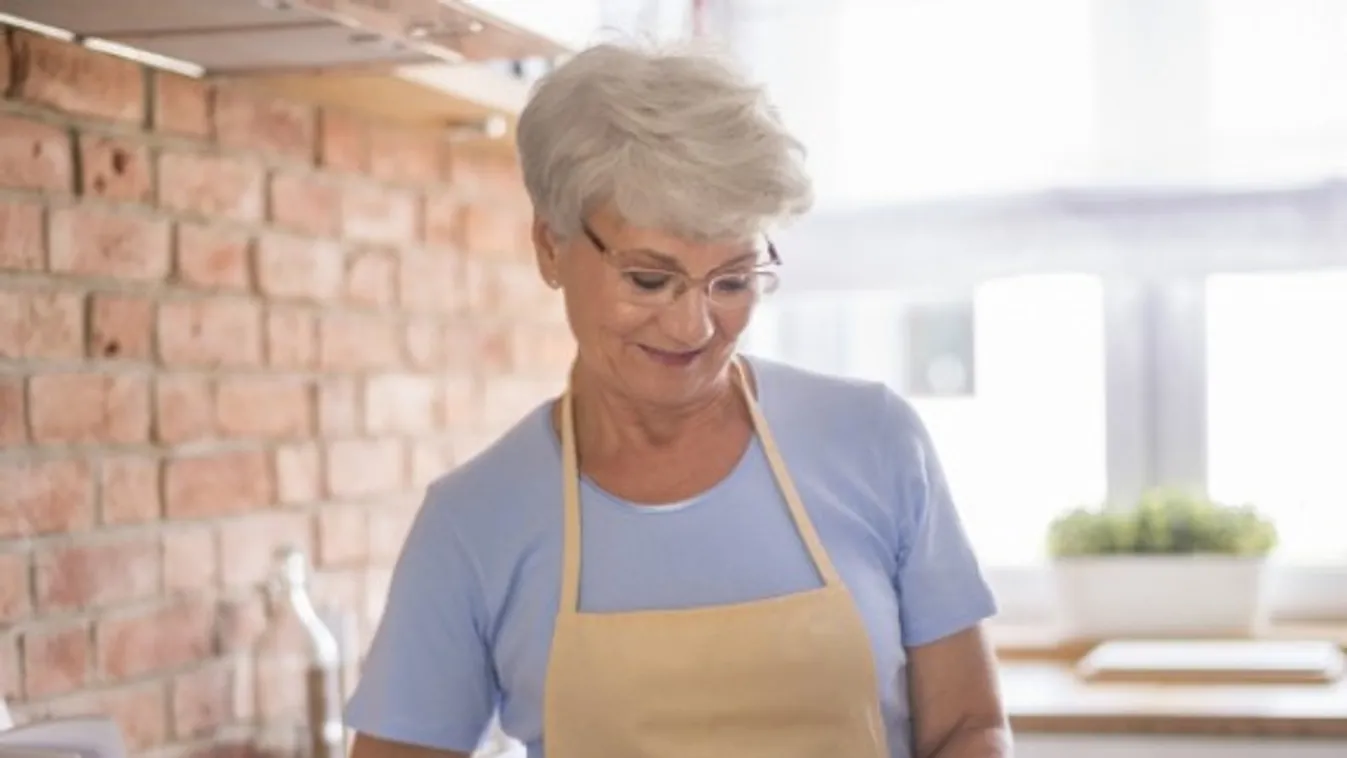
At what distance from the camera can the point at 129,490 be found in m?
1.73

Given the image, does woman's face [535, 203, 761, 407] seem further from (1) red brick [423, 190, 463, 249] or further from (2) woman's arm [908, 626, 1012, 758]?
(1) red brick [423, 190, 463, 249]

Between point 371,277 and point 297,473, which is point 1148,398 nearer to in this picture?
point 371,277

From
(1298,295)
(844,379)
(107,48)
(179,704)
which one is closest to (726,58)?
(844,379)

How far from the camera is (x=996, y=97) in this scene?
273 cm

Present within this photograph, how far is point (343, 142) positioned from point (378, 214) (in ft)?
0.37

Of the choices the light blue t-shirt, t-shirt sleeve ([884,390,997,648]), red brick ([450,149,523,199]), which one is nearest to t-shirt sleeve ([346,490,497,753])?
the light blue t-shirt

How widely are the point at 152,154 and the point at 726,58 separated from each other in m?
0.57

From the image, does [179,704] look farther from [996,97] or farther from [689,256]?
[996,97]

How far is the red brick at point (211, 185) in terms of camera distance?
5.90ft

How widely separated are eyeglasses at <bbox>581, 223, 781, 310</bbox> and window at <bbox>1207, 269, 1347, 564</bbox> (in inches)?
59.7

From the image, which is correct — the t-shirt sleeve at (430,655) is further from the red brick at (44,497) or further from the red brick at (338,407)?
the red brick at (338,407)

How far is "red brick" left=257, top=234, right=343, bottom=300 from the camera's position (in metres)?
1.95

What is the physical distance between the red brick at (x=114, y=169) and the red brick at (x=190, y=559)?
32 centimetres

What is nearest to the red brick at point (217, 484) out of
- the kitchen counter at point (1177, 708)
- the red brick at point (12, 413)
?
the red brick at point (12, 413)
